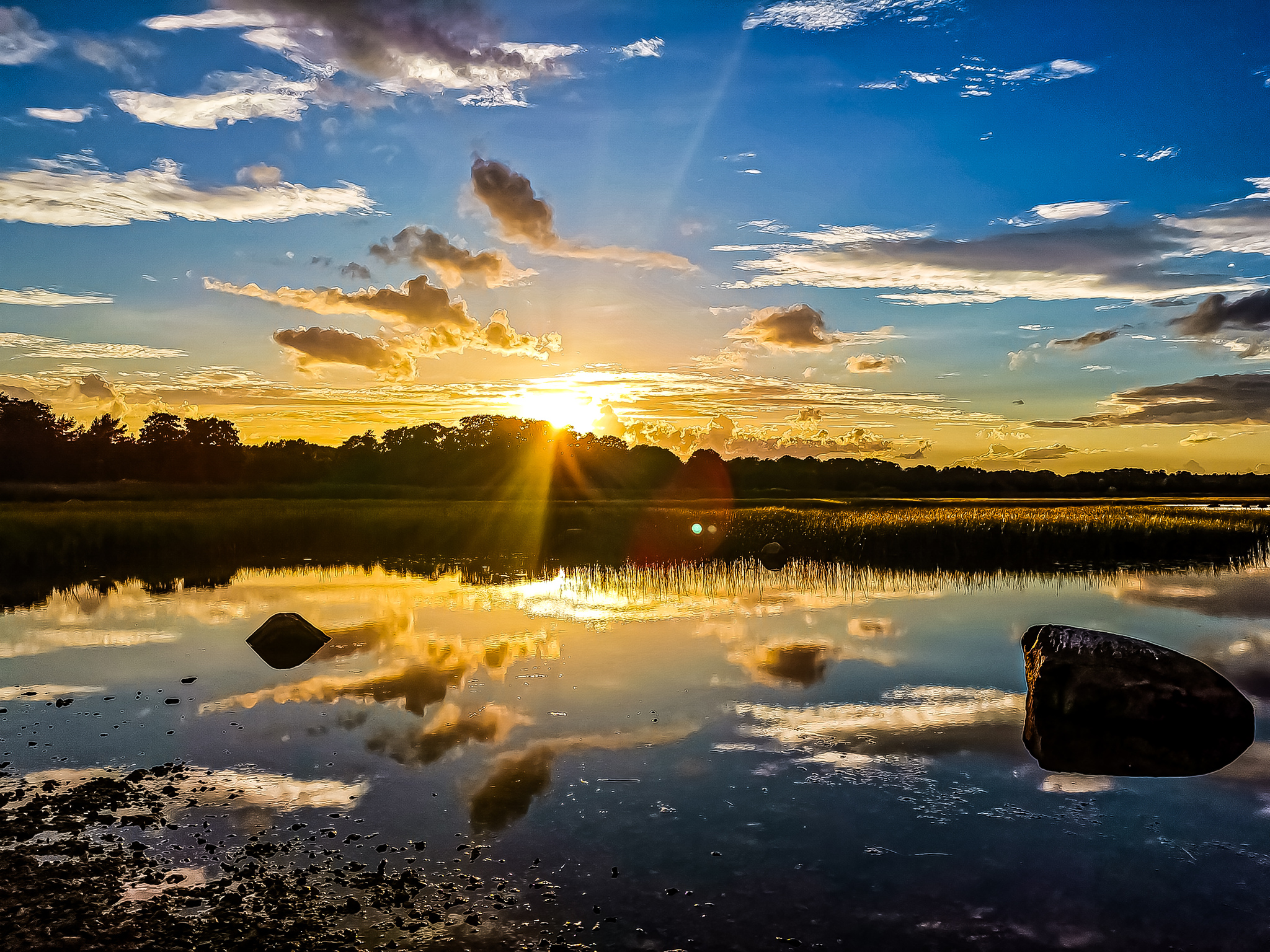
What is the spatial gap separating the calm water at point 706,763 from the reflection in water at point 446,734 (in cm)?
7

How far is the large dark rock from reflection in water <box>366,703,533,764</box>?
322 inches

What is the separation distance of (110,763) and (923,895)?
429 inches

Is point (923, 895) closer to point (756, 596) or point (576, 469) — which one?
point (756, 596)

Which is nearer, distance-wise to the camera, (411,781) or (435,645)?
(411,781)

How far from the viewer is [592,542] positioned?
46875mm

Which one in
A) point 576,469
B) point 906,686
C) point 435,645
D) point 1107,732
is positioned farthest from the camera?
point 576,469

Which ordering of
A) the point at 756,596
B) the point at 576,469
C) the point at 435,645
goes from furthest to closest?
the point at 576,469, the point at 756,596, the point at 435,645

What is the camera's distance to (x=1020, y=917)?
7.68 meters

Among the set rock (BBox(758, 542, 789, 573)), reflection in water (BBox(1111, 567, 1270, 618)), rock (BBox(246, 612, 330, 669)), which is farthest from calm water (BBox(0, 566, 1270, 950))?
rock (BBox(758, 542, 789, 573))

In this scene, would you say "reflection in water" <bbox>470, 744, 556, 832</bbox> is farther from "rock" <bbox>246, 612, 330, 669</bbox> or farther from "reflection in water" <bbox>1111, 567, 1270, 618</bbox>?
"reflection in water" <bbox>1111, 567, 1270, 618</bbox>

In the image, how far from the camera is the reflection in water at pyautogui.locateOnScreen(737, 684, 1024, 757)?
491 inches

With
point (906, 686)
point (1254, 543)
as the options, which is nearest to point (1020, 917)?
point (906, 686)

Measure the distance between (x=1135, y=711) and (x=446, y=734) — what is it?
10682 millimetres

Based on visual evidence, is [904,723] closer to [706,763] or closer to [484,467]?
[706,763]
